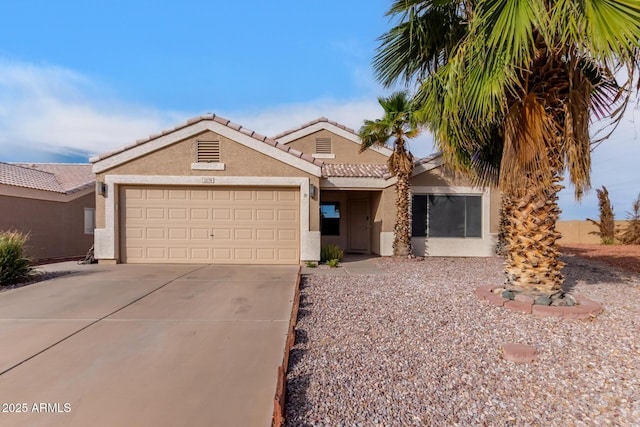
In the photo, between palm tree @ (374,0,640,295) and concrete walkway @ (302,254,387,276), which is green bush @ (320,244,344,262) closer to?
concrete walkway @ (302,254,387,276)

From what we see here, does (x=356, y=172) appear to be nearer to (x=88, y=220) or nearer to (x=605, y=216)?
(x=88, y=220)

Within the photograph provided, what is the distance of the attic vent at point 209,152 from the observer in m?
10.8

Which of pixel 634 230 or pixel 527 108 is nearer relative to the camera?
pixel 527 108

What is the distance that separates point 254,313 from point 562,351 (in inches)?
169

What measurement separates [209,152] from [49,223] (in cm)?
819

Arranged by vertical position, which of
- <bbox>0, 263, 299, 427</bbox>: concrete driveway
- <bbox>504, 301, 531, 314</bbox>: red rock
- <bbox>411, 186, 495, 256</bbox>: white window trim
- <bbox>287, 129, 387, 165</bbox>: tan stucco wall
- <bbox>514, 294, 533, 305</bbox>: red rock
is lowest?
<bbox>0, 263, 299, 427</bbox>: concrete driveway

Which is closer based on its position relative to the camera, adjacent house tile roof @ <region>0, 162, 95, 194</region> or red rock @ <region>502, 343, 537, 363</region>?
red rock @ <region>502, 343, 537, 363</region>

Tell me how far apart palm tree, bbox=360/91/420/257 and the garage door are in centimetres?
372

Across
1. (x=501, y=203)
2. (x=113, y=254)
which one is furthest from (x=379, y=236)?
(x=113, y=254)

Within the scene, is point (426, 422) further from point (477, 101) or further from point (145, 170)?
point (145, 170)

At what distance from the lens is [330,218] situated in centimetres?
1552

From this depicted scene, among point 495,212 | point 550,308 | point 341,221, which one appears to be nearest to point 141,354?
point 550,308

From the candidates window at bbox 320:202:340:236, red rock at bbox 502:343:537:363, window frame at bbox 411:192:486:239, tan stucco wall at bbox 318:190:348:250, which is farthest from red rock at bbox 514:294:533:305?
window at bbox 320:202:340:236

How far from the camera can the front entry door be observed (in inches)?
589
